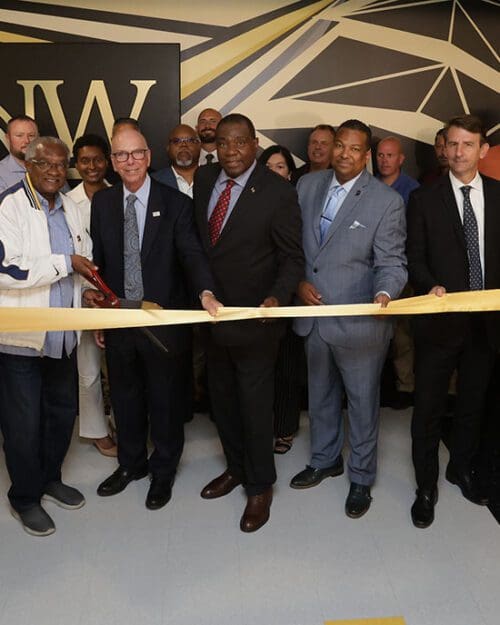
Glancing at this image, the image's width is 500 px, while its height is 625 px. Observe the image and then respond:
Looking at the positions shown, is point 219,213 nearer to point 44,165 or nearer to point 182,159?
point 44,165

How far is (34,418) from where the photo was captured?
10.5ft

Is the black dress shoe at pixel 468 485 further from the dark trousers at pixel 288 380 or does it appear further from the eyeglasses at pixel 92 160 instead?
the eyeglasses at pixel 92 160

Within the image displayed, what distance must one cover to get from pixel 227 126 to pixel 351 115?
282 centimetres

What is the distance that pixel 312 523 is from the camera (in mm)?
3301

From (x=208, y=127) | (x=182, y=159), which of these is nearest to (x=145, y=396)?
(x=182, y=159)

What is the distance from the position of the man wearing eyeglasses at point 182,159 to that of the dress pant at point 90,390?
1093 millimetres

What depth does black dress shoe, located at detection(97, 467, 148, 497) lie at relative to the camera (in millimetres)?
3572

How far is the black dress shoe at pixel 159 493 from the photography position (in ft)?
11.3

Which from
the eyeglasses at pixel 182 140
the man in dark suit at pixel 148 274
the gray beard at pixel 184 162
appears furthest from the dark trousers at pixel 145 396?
the eyeglasses at pixel 182 140

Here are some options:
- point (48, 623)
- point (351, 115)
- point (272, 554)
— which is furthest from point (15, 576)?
point (351, 115)

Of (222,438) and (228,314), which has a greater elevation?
(228,314)

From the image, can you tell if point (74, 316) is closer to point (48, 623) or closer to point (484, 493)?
point (48, 623)

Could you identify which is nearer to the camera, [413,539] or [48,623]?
[48,623]

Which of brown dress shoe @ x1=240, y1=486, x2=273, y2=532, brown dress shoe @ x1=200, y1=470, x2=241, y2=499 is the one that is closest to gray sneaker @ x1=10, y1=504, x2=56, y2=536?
brown dress shoe @ x1=200, y1=470, x2=241, y2=499
